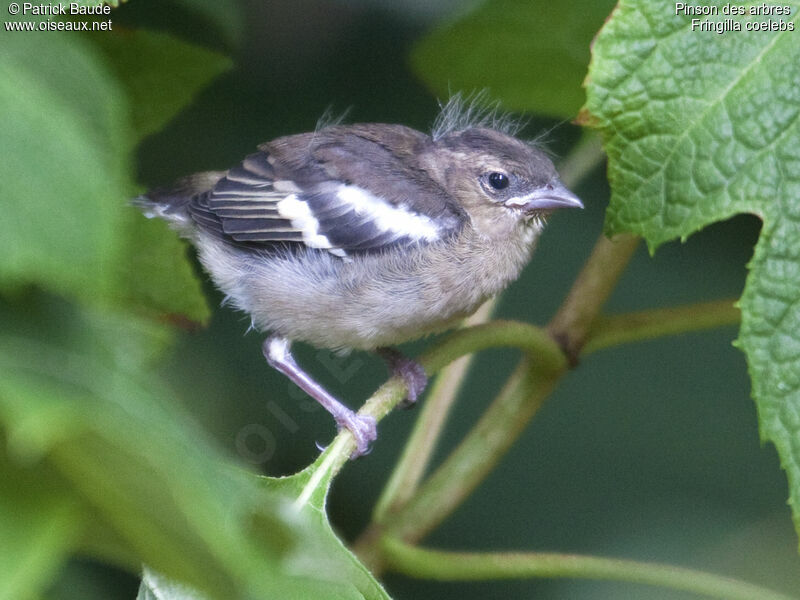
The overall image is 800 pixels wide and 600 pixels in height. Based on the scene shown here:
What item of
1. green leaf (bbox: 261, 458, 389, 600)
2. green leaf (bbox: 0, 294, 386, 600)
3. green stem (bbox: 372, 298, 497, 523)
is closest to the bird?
green stem (bbox: 372, 298, 497, 523)

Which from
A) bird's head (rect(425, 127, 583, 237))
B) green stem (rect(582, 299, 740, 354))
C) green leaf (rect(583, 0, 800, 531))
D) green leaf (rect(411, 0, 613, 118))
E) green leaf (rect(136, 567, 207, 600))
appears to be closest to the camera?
green leaf (rect(136, 567, 207, 600))

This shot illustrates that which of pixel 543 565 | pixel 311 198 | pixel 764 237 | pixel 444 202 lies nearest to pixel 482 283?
pixel 444 202

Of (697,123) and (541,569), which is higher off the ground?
(697,123)

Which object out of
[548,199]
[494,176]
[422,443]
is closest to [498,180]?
[494,176]

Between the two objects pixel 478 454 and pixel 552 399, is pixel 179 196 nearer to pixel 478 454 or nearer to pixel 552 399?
pixel 478 454

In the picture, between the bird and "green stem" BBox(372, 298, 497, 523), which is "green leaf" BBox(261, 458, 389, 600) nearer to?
"green stem" BBox(372, 298, 497, 523)

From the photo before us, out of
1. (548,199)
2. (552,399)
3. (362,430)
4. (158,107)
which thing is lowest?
(552,399)
